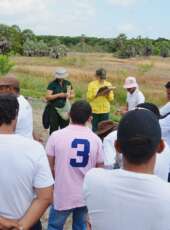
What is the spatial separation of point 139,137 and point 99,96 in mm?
7254

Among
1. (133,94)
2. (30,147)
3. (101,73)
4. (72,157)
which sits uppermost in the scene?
(30,147)

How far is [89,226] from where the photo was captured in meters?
2.76

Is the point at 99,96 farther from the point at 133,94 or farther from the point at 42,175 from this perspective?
the point at 42,175

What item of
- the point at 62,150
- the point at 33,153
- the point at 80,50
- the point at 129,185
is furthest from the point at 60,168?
the point at 80,50

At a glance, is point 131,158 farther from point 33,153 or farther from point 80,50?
point 80,50

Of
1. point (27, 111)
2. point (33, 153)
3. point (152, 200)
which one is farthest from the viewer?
point (27, 111)

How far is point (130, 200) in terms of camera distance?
2.47 meters

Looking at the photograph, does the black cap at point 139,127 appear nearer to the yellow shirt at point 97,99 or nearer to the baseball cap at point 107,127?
the baseball cap at point 107,127

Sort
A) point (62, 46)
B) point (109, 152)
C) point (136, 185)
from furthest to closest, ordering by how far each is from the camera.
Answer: point (62, 46) < point (109, 152) < point (136, 185)

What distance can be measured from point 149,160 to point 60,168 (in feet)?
7.45

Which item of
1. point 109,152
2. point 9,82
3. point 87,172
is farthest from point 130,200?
point 9,82

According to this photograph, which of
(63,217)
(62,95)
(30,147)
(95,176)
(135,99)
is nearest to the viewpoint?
(95,176)

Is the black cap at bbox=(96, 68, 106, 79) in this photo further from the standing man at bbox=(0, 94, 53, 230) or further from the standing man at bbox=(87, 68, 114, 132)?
the standing man at bbox=(0, 94, 53, 230)

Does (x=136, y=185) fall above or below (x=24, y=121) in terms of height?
above
